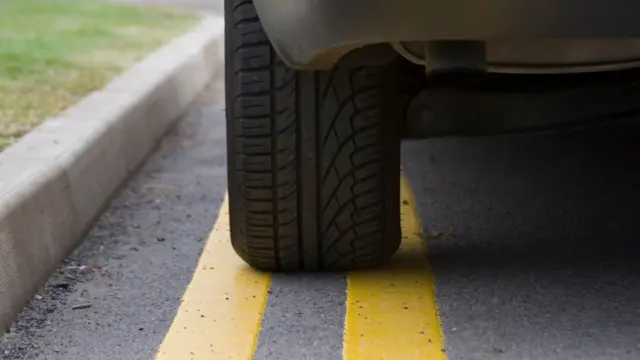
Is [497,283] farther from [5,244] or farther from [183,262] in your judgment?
[5,244]

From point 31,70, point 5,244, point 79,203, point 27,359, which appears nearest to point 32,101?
point 31,70

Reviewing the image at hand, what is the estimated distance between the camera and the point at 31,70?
4590 mm

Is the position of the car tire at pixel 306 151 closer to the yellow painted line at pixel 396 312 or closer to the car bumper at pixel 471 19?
→ the yellow painted line at pixel 396 312

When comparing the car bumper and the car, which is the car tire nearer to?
the car

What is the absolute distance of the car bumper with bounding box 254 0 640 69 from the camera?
1699mm

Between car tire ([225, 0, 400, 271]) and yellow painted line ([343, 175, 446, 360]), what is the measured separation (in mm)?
102

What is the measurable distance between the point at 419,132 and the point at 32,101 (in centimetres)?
195

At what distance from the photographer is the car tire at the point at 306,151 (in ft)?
7.43

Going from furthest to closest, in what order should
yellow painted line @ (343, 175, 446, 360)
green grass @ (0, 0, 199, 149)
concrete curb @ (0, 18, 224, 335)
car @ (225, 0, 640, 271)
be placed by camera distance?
green grass @ (0, 0, 199, 149), concrete curb @ (0, 18, 224, 335), car @ (225, 0, 640, 271), yellow painted line @ (343, 175, 446, 360)

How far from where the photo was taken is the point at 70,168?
9.43ft

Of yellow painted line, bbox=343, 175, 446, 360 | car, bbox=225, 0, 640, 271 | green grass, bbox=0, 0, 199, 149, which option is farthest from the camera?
green grass, bbox=0, 0, 199, 149

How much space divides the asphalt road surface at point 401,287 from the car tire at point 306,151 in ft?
0.45

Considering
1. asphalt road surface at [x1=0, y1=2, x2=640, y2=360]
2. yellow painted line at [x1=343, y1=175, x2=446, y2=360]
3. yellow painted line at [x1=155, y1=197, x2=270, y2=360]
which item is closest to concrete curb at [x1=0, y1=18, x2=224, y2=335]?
asphalt road surface at [x1=0, y1=2, x2=640, y2=360]

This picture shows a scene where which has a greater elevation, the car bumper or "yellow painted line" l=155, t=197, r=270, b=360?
the car bumper
